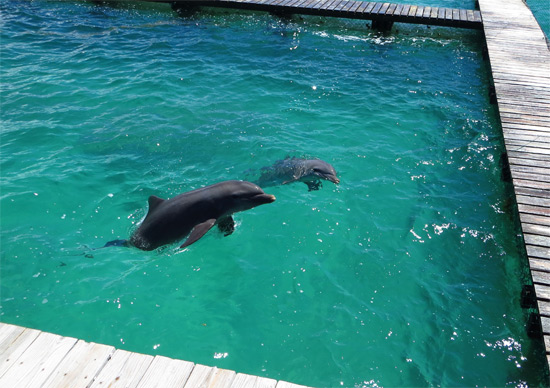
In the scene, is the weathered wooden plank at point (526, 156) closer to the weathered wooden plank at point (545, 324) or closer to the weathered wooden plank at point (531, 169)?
the weathered wooden plank at point (531, 169)

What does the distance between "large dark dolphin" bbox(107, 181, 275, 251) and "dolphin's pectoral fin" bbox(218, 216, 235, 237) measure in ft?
0.80

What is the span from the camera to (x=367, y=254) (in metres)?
7.42

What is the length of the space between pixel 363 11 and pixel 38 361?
17542mm

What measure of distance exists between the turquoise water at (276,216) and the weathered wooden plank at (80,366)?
132 cm

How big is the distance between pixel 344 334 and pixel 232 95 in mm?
8375

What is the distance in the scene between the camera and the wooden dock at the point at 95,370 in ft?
14.2

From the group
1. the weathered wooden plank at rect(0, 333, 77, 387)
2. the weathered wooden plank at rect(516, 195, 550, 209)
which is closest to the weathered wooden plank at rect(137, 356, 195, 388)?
the weathered wooden plank at rect(0, 333, 77, 387)

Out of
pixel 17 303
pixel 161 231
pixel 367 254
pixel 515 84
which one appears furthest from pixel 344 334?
pixel 515 84

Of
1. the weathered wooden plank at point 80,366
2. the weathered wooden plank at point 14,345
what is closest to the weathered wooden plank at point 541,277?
the weathered wooden plank at point 80,366

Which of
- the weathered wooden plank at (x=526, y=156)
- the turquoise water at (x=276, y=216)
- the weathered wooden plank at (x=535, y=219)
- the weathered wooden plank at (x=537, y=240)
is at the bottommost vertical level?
the turquoise water at (x=276, y=216)

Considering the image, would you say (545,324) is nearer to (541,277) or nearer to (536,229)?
(541,277)

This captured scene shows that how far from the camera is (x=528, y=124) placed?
9.86 m

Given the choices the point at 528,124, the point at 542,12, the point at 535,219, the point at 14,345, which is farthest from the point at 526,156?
the point at 542,12

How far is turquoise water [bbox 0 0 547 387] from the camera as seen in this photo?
601 centimetres
